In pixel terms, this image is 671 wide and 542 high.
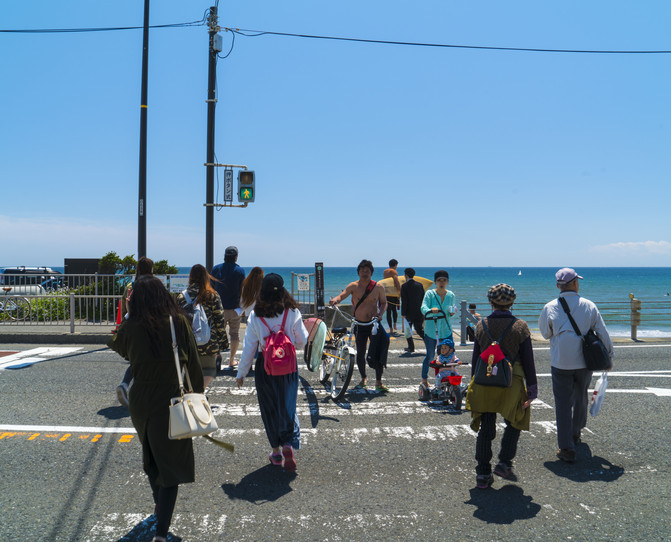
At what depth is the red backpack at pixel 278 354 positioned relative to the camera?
176 inches

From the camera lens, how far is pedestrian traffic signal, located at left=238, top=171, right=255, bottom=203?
12.9m

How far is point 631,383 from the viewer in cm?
788

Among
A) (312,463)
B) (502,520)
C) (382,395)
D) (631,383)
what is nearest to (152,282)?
(312,463)

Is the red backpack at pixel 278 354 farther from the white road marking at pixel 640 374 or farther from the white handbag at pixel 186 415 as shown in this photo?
the white road marking at pixel 640 374

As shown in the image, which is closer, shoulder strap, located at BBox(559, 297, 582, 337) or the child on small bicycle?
shoulder strap, located at BBox(559, 297, 582, 337)

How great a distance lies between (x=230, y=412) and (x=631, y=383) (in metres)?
6.04

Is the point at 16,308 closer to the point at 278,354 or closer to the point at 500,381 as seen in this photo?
the point at 278,354

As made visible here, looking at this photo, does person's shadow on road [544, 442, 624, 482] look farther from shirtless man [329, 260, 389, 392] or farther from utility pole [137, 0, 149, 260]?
utility pole [137, 0, 149, 260]

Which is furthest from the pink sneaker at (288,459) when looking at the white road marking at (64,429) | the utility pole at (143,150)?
the utility pole at (143,150)

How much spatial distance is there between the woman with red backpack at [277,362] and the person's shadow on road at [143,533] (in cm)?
125

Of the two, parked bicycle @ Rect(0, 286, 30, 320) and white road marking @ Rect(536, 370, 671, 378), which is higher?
parked bicycle @ Rect(0, 286, 30, 320)

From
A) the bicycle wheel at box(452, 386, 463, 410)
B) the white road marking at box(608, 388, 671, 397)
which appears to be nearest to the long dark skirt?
the bicycle wheel at box(452, 386, 463, 410)

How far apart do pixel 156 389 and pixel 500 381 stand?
8.64 ft

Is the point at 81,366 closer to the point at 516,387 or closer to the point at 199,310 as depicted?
the point at 199,310
